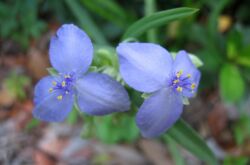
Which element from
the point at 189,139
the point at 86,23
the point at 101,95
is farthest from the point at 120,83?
the point at 86,23

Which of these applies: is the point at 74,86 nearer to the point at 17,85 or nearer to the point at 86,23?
the point at 86,23

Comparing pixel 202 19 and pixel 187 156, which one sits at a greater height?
pixel 202 19

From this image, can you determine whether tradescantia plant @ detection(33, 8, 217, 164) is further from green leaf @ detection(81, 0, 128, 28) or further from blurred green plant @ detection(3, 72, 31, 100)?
blurred green plant @ detection(3, 72, 31, 100)

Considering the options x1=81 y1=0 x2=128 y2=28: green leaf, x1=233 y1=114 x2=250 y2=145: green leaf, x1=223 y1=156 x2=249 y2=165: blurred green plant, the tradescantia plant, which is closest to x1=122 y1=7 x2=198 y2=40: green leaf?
the tradescantia plant

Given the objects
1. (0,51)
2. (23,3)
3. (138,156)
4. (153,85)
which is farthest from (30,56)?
(153,85)

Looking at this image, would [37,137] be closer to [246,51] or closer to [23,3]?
[23,3]

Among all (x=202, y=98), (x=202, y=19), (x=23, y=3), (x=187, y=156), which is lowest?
(x=187, y=156)
